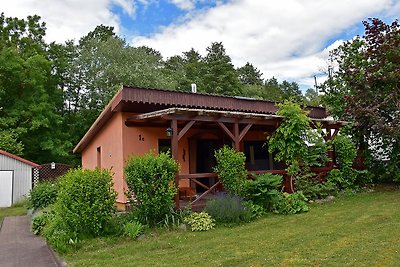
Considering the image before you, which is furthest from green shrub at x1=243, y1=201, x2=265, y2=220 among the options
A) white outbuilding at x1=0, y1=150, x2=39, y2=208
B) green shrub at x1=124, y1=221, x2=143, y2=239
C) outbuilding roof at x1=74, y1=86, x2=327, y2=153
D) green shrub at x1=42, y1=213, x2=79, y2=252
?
white outbuilding at x1=0, y1=150, x2=39, y2=208

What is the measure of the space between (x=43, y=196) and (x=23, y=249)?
4313mm

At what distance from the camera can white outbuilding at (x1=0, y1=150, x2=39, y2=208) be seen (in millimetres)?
17453

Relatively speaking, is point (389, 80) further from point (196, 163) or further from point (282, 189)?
point (196, 163)

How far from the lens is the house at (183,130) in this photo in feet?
29.7

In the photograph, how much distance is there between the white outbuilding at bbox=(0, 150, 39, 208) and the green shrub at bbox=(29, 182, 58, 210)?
670 centimetres

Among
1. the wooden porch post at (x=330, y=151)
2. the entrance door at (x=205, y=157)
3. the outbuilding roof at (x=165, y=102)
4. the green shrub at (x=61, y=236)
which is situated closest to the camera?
the green shrub at (x=61, y=236)

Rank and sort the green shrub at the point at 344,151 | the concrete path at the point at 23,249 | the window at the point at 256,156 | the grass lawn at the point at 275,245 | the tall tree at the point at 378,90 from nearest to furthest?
the grass lawn at the point at 275,245 < the concrete path at the point at 23,249 < the tall tree at the point at 378,90 < the green shrub at the point at 344,151 < the window at the point at 256,156

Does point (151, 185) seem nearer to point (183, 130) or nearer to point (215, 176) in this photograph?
point (183, 130)

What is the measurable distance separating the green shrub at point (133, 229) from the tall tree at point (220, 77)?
1140 inches

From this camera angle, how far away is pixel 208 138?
12477 millimetres

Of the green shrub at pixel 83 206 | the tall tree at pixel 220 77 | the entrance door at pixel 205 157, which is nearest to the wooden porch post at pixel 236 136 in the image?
the entrance door at pixel 205 157

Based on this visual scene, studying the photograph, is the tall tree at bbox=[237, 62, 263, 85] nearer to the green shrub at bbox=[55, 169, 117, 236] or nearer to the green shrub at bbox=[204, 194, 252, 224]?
the green shrub at bbox=[204, 194, 252, 224]

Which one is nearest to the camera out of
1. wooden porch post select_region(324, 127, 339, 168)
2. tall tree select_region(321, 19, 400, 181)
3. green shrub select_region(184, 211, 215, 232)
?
green shrub select_region(184, 211, 215, 232)

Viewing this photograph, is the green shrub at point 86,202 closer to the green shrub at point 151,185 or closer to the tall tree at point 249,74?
the green shrub at point 151,185
